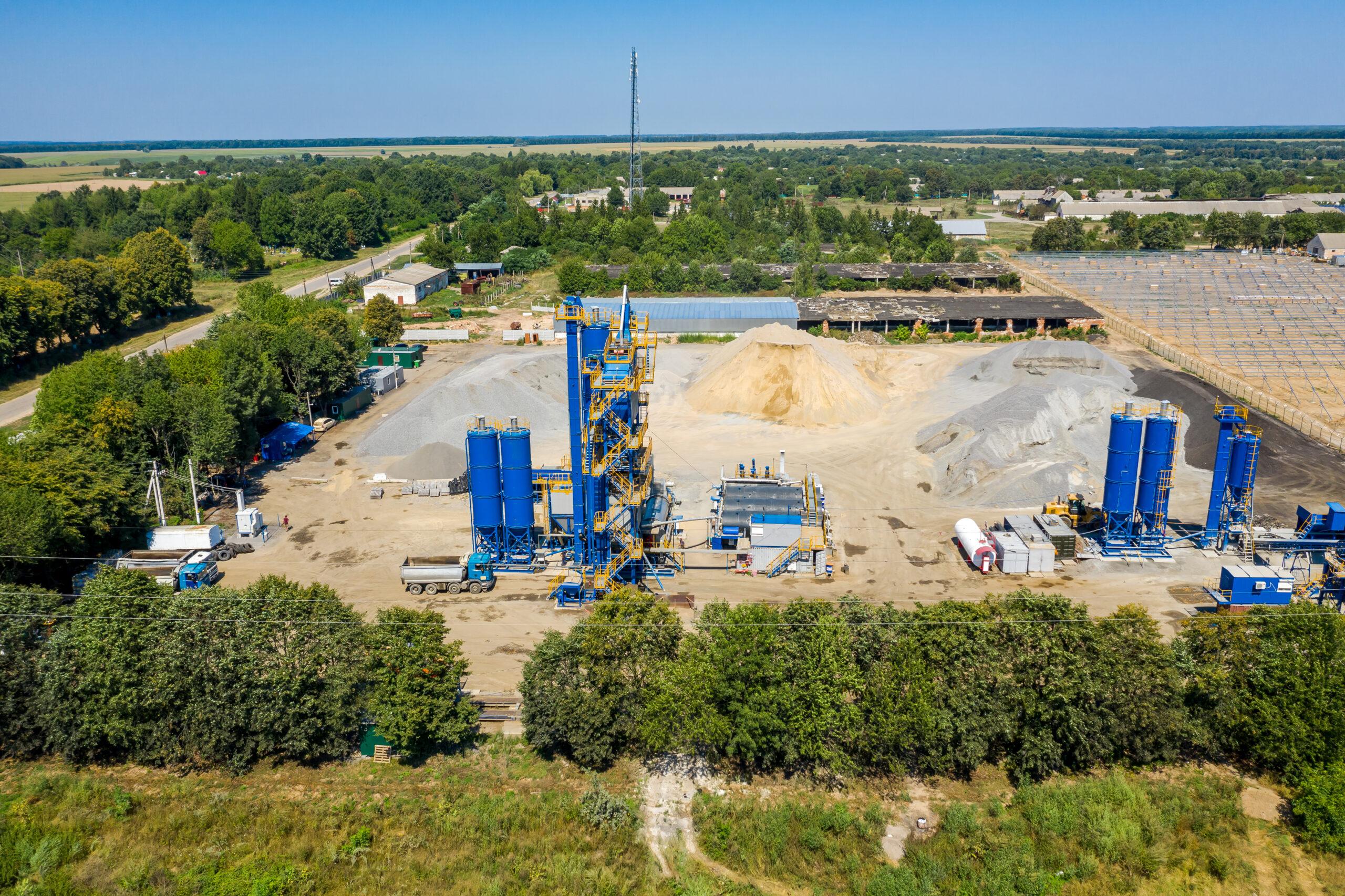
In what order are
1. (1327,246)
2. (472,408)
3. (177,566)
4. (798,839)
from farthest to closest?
1. (1327,246)
2. (472,408)
3. (177,566)
4. (798,839)

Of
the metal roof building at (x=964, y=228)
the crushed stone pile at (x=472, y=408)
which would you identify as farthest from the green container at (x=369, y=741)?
the metal roof building at (x=964, y=228)

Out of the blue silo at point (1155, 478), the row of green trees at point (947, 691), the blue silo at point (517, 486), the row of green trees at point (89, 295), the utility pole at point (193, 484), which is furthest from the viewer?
the row of green trees at point (89, 295)

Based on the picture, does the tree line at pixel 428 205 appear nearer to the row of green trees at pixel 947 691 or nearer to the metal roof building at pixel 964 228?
the metal roof building at pixel 964 228

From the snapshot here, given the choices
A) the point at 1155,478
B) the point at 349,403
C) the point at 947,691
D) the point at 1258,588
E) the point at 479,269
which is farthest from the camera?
the point at 479,269

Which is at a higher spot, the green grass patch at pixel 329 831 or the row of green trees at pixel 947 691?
the row of green trees at pixel 947 691

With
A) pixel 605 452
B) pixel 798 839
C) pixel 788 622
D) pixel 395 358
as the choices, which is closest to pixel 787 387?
pixel 605 452

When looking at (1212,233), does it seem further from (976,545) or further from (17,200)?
(17,200)
